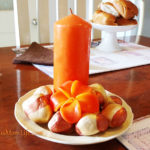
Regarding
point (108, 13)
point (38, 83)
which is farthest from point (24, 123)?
point (108, 13)

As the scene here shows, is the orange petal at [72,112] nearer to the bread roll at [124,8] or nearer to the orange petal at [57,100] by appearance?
the orange petal at [57,100]

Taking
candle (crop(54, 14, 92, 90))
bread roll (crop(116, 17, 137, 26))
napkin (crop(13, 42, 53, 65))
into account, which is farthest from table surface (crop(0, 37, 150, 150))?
bread roll (crop(116, 17, 137, 26))

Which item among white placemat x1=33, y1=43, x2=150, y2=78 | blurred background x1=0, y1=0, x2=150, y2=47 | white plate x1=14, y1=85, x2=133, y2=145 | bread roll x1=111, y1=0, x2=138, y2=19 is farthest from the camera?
blurred background x1=0, y1=0, x2=150, y2=47

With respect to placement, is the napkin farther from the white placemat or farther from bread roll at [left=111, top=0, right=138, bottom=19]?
bread roll at [left=111, top=0, right=138, bottom=19]

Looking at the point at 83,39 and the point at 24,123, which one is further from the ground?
the point at 83,39

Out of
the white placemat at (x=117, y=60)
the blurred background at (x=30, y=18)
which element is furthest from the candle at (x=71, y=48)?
the blurred background at (x=30, y=18)

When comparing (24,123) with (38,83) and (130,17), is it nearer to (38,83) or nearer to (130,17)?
(38,83)
